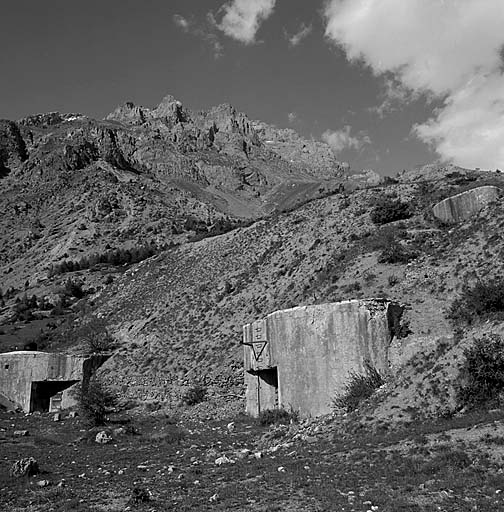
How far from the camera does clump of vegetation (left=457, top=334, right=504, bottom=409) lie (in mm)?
14039

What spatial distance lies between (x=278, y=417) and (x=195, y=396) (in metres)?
8.23

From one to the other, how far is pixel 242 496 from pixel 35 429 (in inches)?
744

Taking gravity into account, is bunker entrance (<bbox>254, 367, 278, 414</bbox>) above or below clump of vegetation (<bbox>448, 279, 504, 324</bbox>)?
below

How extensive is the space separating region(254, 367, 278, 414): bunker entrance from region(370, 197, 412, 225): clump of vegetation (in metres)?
17.7

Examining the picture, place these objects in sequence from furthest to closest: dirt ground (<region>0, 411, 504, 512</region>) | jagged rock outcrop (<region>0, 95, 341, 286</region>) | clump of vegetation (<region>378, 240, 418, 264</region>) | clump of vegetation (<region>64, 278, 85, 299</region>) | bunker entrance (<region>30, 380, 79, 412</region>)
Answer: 1. jagged rock outcrop (<region>0, 95, 341, 286</region>)
2. clump of vegetation (<region>64, 278, 85, 299</region>)
3. bunker entrance (<region>30, 380, 79, 412</region>)
4. clump of vegetation (<region>378, 240, 418, 264</region>)
5. dirt ground (<region>0, 411, 504, 512</region>)

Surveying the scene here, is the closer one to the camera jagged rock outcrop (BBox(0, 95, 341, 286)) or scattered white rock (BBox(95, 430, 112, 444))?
scattered white rock (BBox(95, 430, 112, 444))

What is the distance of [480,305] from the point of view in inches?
709

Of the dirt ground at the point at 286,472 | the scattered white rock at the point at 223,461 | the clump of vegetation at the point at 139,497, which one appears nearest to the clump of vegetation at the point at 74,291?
the dirt ground at the point at 286,472

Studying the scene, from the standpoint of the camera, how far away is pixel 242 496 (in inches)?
421

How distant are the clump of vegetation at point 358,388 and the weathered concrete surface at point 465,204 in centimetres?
1750

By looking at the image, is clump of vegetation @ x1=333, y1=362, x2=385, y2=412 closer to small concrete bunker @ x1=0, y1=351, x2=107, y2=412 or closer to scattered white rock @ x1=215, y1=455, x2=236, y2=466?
scattered white rock @ x1=215, y1=455, x2=236, y2=466

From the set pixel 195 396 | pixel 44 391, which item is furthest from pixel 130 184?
pixel 195 396

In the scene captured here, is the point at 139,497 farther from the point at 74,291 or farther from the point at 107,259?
the point at 107,259

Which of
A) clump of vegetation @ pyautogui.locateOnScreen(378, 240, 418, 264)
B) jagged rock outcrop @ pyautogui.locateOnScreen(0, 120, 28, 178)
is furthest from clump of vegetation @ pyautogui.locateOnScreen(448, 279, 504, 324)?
jagged rock outcrop @ pyautogui.locateOnScreen(0, 120, 28, 178)
